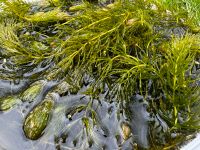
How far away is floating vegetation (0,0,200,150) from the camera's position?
115cm

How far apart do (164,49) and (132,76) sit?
0.18 m

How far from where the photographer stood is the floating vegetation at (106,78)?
1.15 metres

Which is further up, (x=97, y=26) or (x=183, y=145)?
(x=97, y=26)

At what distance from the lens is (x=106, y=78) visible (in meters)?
1.25

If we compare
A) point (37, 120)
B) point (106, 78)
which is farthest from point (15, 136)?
point (106, 78)

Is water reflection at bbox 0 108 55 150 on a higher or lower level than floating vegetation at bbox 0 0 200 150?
lower

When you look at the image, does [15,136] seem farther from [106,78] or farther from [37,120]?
[106,78]

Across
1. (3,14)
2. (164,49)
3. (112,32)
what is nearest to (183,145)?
(164,49)

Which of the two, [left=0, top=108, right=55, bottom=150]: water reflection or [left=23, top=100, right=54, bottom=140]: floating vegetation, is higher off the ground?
[left=23, top=100, right=54, bottom=140]: floating vegetation

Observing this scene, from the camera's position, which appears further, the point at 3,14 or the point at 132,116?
the point at 3,14

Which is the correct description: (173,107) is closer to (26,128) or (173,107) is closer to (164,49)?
(164,49)

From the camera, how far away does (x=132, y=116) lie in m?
1.19

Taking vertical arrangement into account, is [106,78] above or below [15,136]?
above

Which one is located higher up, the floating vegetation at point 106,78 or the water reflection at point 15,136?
the floating vegetation at point 106,78
